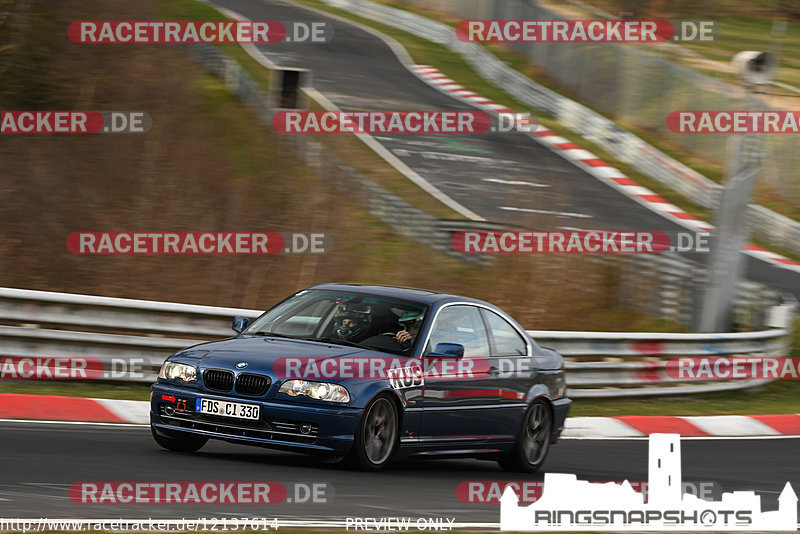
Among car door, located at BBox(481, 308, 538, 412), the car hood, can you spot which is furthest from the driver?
car door, located at BBox(481, 308, 538, 412)

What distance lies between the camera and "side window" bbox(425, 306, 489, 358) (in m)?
9.95

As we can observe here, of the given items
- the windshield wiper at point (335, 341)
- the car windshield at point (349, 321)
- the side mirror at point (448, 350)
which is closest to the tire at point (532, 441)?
the side mirror at point (448, 350)

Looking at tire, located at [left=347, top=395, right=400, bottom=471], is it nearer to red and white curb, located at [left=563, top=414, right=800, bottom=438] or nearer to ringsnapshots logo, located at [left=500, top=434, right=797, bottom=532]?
ringsnapshots logo, located at [left=500, top=434, right=797, bottom=532]

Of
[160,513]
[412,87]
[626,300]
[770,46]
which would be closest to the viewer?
[160,513]

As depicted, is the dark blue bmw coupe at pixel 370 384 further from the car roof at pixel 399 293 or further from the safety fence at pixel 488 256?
the safety fence at pixel 488 256

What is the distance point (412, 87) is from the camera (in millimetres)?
34031

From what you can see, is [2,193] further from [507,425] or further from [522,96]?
[522,96]

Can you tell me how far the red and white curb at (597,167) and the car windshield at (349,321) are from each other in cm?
1453

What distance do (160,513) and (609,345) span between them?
930cm

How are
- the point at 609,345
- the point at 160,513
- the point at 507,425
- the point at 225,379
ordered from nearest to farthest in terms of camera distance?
the point at 160,513 < the point at 225,379 < the point at 507,425 < the point at 609,345

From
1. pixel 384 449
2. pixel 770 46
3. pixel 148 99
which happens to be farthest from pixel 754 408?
pixel 770 46

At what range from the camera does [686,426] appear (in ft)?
47.0

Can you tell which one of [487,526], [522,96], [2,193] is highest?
[522,96]

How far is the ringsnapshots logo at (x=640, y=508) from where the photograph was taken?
688 cm
